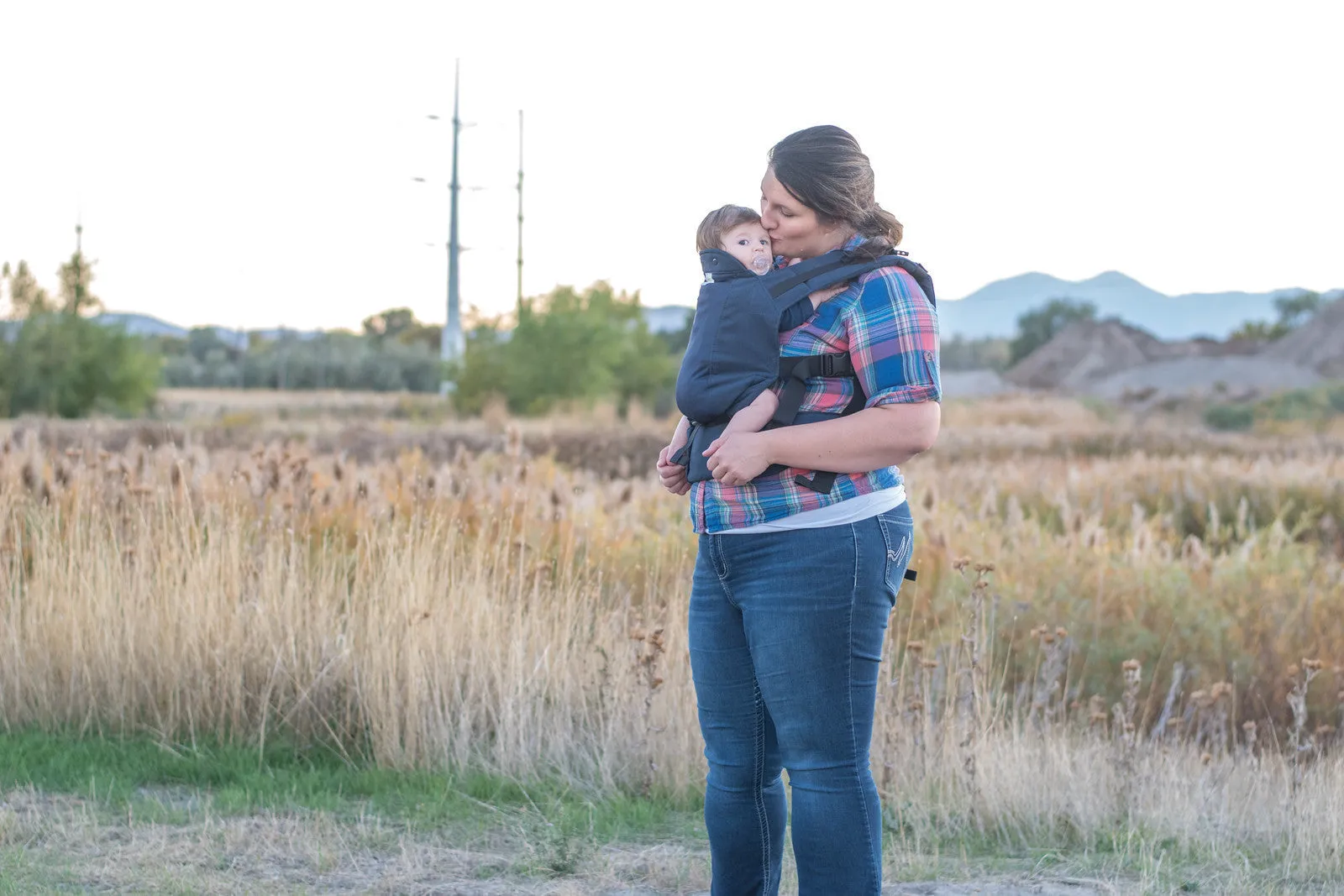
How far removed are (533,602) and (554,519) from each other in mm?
1679

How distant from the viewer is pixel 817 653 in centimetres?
Answer: 279

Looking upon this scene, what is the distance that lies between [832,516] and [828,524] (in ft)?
0.06

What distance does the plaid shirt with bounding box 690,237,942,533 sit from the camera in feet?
9.04

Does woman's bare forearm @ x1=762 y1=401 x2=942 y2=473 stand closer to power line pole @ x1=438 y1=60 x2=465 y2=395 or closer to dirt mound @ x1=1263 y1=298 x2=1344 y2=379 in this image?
Answer: power line pole @ x1=438 y1=60 x2=465 y2=395

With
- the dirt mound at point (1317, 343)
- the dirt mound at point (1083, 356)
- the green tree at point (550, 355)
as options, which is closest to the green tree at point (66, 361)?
the green tree at point (550, 355)

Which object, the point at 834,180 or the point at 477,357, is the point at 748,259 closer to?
the point at 834,180

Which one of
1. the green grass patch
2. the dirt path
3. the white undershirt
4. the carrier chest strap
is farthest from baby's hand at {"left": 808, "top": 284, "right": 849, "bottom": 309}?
the green grass patch

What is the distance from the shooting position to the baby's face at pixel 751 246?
2.93 metres

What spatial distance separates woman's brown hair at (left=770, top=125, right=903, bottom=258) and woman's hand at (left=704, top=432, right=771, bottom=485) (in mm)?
447

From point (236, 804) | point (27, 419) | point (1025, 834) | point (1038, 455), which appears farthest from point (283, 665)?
point (27, 419)

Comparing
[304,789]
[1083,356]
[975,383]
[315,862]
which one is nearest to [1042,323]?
[1083,356]

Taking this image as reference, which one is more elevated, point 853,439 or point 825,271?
point 825,271

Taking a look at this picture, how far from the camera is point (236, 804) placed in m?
5.05

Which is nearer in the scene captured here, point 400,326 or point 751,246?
point 751,246
